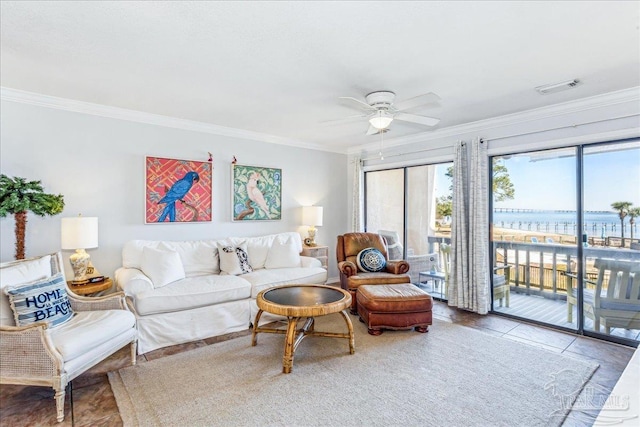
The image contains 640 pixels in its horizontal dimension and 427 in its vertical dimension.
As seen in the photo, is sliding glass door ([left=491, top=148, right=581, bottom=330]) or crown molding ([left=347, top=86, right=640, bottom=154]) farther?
sliding glass door ([left=491, top=148, right=581, bottom=330])

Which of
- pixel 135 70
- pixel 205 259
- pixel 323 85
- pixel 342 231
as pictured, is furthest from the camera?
pixel 342 231

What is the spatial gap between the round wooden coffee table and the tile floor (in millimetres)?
727

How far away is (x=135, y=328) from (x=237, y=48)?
8.08ft

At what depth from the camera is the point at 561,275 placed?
12.4 feet

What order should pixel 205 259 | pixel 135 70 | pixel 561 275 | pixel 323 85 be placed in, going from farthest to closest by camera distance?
1. pixel 205 259
2. pixel 561 275
3. pixel 323 85
4. pixel 135 70

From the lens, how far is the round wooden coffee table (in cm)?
275

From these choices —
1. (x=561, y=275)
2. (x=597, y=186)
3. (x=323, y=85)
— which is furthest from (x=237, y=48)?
(x=561, y=275)

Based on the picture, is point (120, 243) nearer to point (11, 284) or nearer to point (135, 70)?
point (11, 284)

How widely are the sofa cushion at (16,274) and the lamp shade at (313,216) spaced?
3305 millimetres

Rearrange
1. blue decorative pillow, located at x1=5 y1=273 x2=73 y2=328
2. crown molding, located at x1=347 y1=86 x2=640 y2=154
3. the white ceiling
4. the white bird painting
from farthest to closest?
the white bird painting
crown molding, located at x1=347 y1=86 x2=640 y2=154
blue decorative pillow, located at x1=5 y1=273 x2=73 y2=328
the white ceiling

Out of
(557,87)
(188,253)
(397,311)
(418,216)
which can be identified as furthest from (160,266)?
(557,87)

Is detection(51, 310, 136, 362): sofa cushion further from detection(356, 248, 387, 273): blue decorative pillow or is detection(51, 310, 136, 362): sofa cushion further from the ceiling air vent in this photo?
the ceiling air vent

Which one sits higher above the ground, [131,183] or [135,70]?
[135,70]

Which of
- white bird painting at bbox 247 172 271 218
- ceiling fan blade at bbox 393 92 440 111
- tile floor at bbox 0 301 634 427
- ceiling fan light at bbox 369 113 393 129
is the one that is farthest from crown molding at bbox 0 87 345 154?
ceiling fan blade at bbox 393 92 440 111
